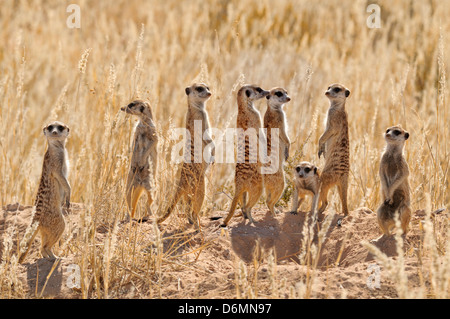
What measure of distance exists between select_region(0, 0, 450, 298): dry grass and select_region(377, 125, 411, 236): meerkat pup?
0.26 meters

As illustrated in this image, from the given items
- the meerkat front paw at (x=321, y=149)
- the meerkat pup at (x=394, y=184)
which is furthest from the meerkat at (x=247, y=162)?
the meerkat pup at (x=394, y=184)

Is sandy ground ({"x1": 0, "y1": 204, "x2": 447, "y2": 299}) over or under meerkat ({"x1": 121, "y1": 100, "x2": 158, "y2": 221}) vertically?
under

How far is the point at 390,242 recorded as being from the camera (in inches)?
154

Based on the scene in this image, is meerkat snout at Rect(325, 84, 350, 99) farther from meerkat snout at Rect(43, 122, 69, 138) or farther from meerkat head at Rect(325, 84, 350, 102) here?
meerkat snout at Rect(43, 122, 69, 138)

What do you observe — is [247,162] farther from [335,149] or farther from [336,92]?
[336,92]

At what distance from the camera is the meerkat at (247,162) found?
14.2 ft

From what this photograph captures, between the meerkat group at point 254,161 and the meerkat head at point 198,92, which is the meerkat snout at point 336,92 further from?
the meerkat head at point 198,92

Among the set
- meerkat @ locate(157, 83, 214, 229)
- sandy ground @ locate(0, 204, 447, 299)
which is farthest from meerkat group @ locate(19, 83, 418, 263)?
sandy ground @ locate(0, 204, 447, 299)

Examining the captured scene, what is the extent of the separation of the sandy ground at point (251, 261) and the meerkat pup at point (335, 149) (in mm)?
207

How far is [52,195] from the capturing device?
3.88 meters

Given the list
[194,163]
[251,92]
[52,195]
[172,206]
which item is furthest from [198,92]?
[52,195]

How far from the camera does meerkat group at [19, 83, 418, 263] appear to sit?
4.03m
